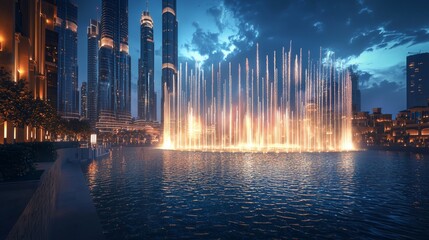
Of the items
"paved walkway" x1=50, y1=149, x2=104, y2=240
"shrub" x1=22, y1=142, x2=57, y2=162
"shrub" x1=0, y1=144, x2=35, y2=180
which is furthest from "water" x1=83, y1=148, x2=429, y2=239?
"shrub" x1=0, y1=144, x2=35, y2=180

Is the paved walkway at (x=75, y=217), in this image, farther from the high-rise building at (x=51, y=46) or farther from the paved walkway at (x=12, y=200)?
the high-rise building at (x=51, y=46)

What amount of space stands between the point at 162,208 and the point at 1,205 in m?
6.16

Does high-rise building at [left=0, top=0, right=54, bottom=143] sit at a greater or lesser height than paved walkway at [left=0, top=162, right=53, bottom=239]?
greater

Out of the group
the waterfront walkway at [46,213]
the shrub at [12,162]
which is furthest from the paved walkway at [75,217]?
the shrub at [12,162]

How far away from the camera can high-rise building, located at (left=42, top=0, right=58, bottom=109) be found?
6271 centimetres

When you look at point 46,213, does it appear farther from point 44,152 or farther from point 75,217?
point 44,152

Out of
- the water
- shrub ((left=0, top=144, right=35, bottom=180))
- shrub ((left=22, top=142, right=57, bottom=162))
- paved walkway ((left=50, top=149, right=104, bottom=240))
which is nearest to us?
paved walkway ((left=50, top=149, right=104, bottom=240))

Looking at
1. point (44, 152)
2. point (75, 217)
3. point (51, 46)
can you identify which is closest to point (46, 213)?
point (75, 217)

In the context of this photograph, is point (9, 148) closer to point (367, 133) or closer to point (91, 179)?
point (91, 179)

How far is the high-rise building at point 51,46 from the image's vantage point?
62.7 m

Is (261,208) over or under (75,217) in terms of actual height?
under

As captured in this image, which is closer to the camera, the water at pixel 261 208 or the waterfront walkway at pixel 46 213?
the waterfront walkway at pixel 46 213

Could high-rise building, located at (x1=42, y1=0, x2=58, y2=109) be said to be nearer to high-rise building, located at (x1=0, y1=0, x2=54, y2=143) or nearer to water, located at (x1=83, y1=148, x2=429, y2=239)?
high-rise building, located at (x1=0, y1=0, x2=54, y2=143)

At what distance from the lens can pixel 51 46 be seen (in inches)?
2739
